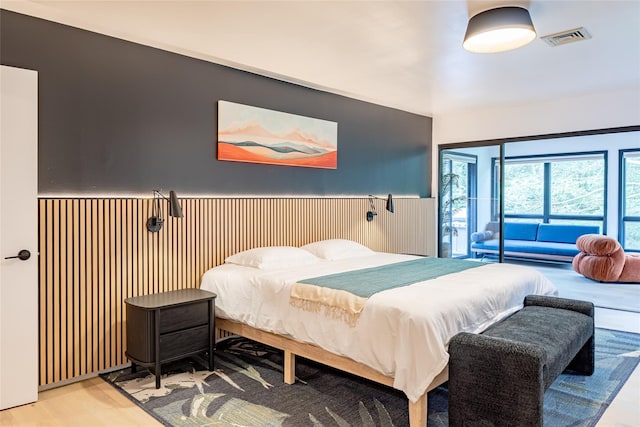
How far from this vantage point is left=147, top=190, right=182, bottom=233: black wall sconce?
345 centimetres

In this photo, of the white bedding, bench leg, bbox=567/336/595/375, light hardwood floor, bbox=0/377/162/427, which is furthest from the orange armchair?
light hardwood floor, bbox=0/377/162/427

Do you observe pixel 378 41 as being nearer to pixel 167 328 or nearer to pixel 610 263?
pixel 167 328

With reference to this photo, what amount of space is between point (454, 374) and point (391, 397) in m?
0.66

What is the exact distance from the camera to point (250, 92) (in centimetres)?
428

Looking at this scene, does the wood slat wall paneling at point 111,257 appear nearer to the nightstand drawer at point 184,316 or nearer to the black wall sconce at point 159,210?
the black wall sconce at point 159,210

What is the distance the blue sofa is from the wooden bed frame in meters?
4.67

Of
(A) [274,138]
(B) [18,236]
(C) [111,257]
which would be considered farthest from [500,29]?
(B) [18,236]

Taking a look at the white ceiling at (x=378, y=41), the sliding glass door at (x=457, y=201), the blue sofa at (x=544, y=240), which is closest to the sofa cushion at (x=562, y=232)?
the blue sofa at (x=544, y=240)

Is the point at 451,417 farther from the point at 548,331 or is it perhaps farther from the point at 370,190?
the point at 370,190

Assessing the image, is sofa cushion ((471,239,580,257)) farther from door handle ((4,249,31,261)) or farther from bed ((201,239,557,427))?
door handle ((4,249,31,261))

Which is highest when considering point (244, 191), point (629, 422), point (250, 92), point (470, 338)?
point (250, 92)

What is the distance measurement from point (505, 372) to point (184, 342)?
83.8 inches

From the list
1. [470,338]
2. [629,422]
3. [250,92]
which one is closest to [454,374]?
[470,338]

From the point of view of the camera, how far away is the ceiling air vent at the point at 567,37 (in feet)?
11.2
